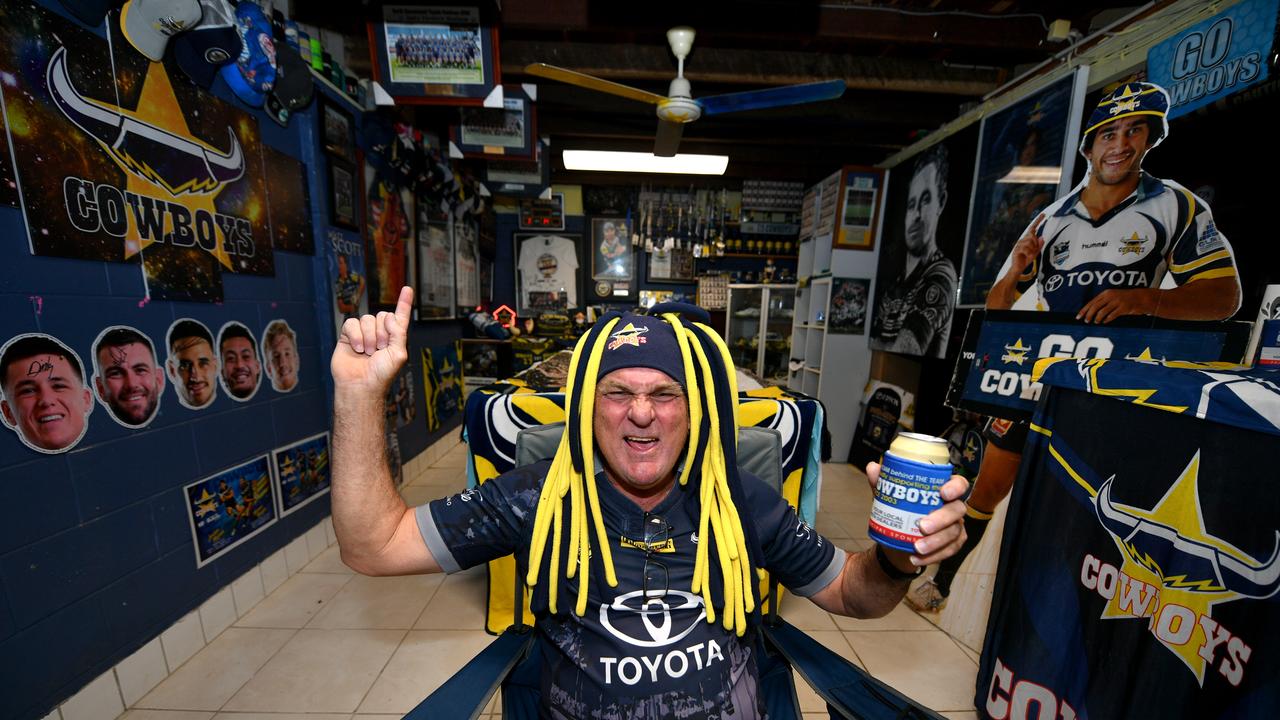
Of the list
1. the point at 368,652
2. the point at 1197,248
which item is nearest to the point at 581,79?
the point at 1197,248

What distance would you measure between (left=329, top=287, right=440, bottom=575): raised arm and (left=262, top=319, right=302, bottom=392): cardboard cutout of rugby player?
72.9 inches

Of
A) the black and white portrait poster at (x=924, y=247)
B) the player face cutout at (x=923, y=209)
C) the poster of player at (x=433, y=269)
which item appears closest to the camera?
the black and white portrait poster at (x=924, y=247)

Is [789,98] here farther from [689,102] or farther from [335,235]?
[335,235]

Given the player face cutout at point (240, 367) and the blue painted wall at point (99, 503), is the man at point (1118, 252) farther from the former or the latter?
the player face cutout at point (240, 367)

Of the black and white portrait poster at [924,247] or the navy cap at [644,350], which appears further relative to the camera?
the black and white portrait poster at [924,247]

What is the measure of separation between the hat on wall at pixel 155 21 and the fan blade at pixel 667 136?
2.47 meters

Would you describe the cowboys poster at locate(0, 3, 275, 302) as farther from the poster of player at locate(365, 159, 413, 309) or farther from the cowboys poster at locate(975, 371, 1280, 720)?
the cowboys poster at locate(975, 371, 1280, 720)

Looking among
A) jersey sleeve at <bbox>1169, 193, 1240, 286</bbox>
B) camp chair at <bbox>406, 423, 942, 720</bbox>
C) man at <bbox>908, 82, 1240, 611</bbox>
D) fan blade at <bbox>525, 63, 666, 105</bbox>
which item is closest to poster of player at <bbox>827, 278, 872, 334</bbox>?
man at <bbox>908, 82, 1240, 611</bbox>

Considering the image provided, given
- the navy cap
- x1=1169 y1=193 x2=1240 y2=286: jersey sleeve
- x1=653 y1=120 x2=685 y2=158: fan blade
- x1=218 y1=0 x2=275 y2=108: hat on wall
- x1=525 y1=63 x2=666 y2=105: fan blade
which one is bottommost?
the navy cap

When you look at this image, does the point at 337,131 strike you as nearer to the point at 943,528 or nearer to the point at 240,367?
the point at 240,367

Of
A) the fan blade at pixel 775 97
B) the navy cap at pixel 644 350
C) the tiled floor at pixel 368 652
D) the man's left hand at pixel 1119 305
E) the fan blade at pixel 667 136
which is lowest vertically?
the tiled floor at pixel 368 652

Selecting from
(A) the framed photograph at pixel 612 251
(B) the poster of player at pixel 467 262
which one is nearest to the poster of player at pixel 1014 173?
(A) the framed photograph at pixel 612 251

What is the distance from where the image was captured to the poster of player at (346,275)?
2705 mm

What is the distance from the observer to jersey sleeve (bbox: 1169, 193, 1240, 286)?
65.3 inches
